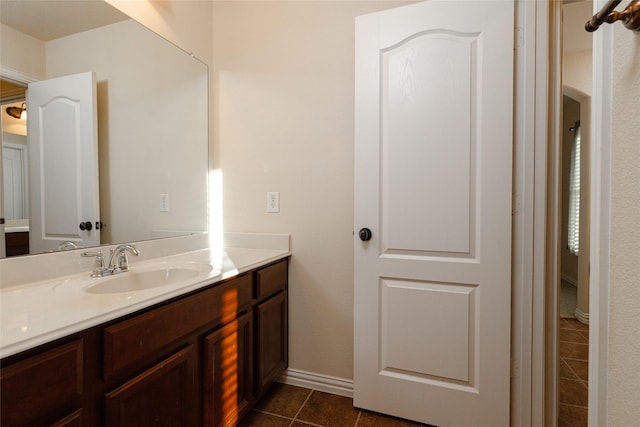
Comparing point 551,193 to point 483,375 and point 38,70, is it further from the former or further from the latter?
point 38,70

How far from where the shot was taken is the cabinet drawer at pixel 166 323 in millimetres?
860

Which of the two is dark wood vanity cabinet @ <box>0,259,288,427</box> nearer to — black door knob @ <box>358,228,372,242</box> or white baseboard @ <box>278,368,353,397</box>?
white baseboard @ <box>278,368,353,397</box>

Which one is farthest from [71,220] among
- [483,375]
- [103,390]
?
[483,375]

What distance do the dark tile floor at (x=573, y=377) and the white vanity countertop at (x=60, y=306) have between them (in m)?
1.84

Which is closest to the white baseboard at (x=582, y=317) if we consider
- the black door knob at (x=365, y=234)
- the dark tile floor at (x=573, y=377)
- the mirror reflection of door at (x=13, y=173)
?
the dark tile floor at (x=573, y=377)

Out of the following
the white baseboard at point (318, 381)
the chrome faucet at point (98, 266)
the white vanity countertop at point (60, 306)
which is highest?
the chrome faucet at point (98, 266)

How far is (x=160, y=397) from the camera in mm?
1007

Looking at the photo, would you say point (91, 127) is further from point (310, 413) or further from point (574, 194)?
point (574, 194)

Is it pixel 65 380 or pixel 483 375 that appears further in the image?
pixel 483 375

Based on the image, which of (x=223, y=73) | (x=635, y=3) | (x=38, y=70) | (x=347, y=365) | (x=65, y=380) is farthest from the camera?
(x=223, y=73)

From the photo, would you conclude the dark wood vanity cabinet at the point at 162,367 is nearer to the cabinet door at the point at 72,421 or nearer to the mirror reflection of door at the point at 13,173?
the cabinet door at the point at 72,421

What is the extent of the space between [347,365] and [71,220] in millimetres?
1520

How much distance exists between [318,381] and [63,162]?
166cm

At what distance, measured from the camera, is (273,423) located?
1.56 metres
